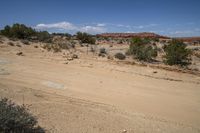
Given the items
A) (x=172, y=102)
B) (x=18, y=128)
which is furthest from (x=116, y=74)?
(x=18, y=128)

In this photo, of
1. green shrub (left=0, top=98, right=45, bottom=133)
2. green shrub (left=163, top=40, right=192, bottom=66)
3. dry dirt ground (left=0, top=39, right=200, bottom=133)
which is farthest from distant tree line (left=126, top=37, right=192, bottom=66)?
green shrub (left=0, top=98, right=45, bottom=133)

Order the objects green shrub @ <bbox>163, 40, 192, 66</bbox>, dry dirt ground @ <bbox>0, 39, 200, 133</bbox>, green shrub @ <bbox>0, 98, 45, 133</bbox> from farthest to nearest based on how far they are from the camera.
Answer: green shrub @ <bbox>163, 40, 192, 66</bbox> < dry dirt ground @ <bbox>0, 39, 200, 133</bbox> < green shrub @ <bbox>0, 98, 45, 133</bbox>

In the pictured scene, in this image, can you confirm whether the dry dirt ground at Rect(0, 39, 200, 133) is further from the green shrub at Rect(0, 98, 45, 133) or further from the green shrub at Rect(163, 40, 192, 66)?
the green shrub at Rect(163, 40, 192, 66)

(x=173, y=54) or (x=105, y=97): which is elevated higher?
Answer: (x=173, y=54)

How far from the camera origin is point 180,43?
24.0 metres

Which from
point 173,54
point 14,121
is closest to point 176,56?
point 173,54

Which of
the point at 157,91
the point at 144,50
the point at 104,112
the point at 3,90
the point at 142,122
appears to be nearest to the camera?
the point at 142,122

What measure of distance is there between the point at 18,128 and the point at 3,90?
14.4 feet

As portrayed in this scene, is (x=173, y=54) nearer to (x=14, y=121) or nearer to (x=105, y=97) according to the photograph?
(x=105, y=97)

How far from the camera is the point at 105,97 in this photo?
10250mm

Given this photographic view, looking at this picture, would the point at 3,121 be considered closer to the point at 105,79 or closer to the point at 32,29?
the point at 105,79

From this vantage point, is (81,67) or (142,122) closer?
(142,122)

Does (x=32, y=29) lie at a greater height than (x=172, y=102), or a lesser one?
greater

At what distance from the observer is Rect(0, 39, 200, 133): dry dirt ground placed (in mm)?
6805
